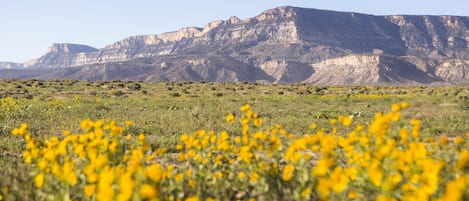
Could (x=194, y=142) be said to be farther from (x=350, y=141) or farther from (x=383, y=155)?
(x=383, y=155)

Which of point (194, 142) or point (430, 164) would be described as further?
point (194, 142)

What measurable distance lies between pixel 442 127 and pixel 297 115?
251 inches

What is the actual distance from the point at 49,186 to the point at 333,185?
11.2 ft

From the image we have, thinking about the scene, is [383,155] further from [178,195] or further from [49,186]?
[49,186]

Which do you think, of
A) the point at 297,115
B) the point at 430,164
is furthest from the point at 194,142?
the point at 297,115

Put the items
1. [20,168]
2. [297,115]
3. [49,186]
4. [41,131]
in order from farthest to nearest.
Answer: [297,115]
[41,131]
[20,168]
[49,186]

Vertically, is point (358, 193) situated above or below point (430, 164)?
below

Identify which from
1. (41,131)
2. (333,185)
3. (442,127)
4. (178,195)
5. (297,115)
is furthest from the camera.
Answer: (297,115)

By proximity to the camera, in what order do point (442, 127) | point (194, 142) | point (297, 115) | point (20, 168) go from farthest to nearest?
point (297, 115), point (442, 127), point (20, 168), point (194, 142)

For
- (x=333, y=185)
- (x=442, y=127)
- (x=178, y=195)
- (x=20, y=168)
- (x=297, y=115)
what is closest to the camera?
(x=333, y=185)

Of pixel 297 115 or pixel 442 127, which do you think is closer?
pixel 442 127

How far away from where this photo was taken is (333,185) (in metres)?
4.06

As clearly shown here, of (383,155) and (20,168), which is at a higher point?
(383,155)

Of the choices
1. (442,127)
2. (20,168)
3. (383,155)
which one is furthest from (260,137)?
(442,127)
